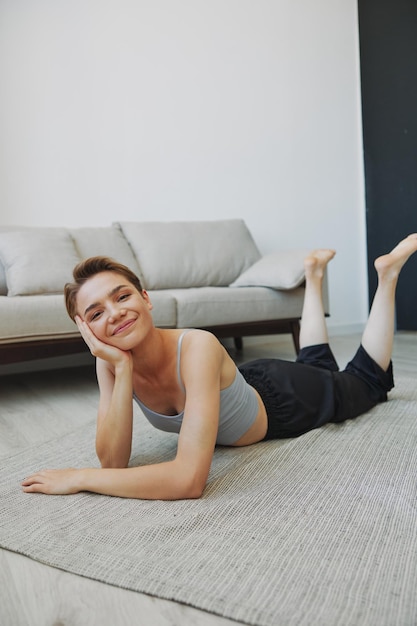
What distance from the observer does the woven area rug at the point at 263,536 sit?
2.90ft

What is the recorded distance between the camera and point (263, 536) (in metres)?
1.10

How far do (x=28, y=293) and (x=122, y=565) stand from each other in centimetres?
208

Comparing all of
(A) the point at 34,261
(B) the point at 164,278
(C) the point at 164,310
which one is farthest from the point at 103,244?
(C) the point at 164,310

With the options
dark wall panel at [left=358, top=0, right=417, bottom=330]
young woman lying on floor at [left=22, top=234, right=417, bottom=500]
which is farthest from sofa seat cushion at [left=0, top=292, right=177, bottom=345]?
dark wall panel at [left=358, top=0, right=417, bottom=330]

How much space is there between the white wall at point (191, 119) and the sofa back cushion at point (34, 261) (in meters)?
0.56

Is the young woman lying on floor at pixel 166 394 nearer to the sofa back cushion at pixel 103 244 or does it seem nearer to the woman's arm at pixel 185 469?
the woman's arm at pixel 185 469

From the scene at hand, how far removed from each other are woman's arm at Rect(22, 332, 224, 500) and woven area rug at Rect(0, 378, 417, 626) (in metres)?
0.03

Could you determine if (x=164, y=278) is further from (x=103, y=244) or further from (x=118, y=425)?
(x=118, y=425)

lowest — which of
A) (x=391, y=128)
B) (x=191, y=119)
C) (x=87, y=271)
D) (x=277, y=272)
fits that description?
(x=277, y=272)

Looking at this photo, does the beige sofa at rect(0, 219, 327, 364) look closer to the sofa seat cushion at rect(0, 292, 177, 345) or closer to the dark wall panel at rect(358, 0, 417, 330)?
the sofa seat cushion at rect(0, 292, 177, 345)

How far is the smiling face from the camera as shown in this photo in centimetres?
133

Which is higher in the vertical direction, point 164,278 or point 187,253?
point 187,253

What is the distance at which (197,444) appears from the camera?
1229mm

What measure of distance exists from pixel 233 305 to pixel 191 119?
1.64 m
